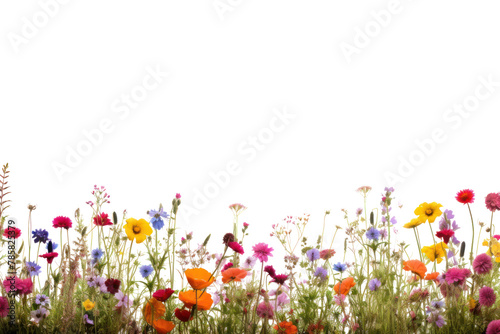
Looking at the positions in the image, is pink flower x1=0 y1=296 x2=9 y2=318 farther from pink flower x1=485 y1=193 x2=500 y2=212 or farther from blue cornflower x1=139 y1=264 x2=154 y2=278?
pink flower x1=485 y1=193 x2=500 y2=212

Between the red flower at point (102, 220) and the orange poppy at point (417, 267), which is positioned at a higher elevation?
the red flower at point (102, 220)

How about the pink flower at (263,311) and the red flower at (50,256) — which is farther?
the red flower at (50,256)

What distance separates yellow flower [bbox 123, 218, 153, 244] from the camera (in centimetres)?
211

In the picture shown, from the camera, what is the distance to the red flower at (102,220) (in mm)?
2408

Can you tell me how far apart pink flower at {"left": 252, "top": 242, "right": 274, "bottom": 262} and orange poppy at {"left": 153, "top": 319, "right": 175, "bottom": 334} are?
1.53ft

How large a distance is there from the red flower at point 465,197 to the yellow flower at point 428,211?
0.10 m

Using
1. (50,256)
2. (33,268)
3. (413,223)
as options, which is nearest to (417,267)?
(413,223)

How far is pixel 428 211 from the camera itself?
2.30 metres

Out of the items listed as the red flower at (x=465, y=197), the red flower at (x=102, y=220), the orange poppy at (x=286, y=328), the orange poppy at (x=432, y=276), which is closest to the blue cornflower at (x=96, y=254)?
the red flower at (x=102, y=220)

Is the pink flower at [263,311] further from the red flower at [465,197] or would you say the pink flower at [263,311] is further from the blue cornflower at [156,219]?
the red flower at [465,197]

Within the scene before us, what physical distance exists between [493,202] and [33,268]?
239 centimetres

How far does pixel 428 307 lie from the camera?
83.7 inches

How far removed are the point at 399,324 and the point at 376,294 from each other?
19cm

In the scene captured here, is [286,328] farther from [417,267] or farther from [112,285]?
[112,285]
